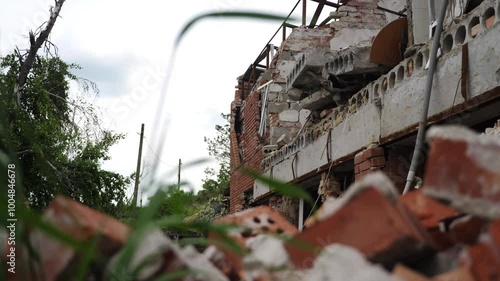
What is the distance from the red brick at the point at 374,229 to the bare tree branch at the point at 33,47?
287 inches

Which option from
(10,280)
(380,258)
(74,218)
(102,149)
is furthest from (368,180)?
(102,149)

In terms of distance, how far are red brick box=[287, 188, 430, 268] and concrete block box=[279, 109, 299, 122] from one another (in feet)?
31.8

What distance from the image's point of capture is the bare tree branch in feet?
25.6

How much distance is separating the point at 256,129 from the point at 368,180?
10300 mm

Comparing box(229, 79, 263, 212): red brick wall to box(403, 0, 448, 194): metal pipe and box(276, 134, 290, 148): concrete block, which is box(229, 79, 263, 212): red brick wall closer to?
box(276, 134, 290, 148): concrete block

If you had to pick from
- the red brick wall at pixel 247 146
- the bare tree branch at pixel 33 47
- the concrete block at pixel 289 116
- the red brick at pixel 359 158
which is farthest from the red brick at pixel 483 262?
the concrete block at pixel 289 116

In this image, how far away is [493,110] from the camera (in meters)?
3.87

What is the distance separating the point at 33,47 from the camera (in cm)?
811

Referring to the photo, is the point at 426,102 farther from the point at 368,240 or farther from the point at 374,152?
the point at 368,240

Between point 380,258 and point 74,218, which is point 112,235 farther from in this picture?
point 380,258

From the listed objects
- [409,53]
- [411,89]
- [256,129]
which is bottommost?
[411,89]

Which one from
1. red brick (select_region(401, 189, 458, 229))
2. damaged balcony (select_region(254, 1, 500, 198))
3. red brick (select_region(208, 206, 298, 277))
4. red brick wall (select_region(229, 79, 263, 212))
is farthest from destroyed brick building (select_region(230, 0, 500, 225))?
red brick (select_region(401, 189, 458, 229))

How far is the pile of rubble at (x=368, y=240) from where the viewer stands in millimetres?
892

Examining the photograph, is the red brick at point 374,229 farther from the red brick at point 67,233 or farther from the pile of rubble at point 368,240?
the red brick at point 67,233
